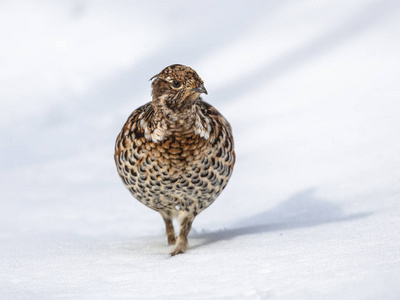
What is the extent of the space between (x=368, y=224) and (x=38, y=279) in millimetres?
2893

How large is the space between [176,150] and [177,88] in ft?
1.60

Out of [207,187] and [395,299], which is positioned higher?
[207,187]

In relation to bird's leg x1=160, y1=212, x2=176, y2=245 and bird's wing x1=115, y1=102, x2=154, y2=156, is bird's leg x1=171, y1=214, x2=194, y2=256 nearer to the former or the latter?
bird's leg x1=160, y1=212, x2=176, y2=245

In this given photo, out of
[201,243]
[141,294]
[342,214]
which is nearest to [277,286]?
[141,294]

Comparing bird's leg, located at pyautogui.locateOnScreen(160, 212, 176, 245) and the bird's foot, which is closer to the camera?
the bird's foot

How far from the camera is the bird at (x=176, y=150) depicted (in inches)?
179

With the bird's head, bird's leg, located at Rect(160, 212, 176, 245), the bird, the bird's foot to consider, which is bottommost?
the bird's foot

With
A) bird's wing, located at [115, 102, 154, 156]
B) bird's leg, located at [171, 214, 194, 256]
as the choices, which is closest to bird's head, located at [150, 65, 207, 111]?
bird's wing, located at [115, 102, 154, 156]

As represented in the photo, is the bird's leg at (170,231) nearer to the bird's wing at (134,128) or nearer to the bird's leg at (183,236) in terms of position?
the bird's leg at (183,236)

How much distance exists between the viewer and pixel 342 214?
6.29 meters

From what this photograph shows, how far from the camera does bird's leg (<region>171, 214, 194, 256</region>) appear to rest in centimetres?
504

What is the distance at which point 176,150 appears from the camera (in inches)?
183

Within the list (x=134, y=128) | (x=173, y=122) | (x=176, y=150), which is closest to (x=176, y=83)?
(x=173, y=122)

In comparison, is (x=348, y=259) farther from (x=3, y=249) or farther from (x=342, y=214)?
(x=3, y=249)
